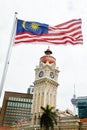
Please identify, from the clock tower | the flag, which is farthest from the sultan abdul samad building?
the flag

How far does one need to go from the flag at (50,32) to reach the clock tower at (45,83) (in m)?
55.7

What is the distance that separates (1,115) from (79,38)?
107 m

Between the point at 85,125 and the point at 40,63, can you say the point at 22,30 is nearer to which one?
the point at 85,125

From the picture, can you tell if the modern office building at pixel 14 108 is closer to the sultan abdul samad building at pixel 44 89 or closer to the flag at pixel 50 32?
the sultan abdul samad building at pixel 44 89

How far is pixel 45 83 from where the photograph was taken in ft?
270

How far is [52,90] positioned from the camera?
8400 centimetres

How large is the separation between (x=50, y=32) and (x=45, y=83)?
57.7 metres

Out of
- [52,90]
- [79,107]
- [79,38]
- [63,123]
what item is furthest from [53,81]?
[79,38]

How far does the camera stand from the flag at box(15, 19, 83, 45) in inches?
957

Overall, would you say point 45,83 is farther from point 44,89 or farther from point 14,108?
point 14,108

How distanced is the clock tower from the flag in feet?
183

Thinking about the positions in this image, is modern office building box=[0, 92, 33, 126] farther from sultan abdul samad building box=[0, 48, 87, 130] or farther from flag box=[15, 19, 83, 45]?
flag box=[15, 19, 83, 45]

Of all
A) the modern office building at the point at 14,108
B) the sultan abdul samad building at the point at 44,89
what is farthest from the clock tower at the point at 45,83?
the modern office building at the point at 14,108

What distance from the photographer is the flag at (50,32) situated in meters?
24.3
